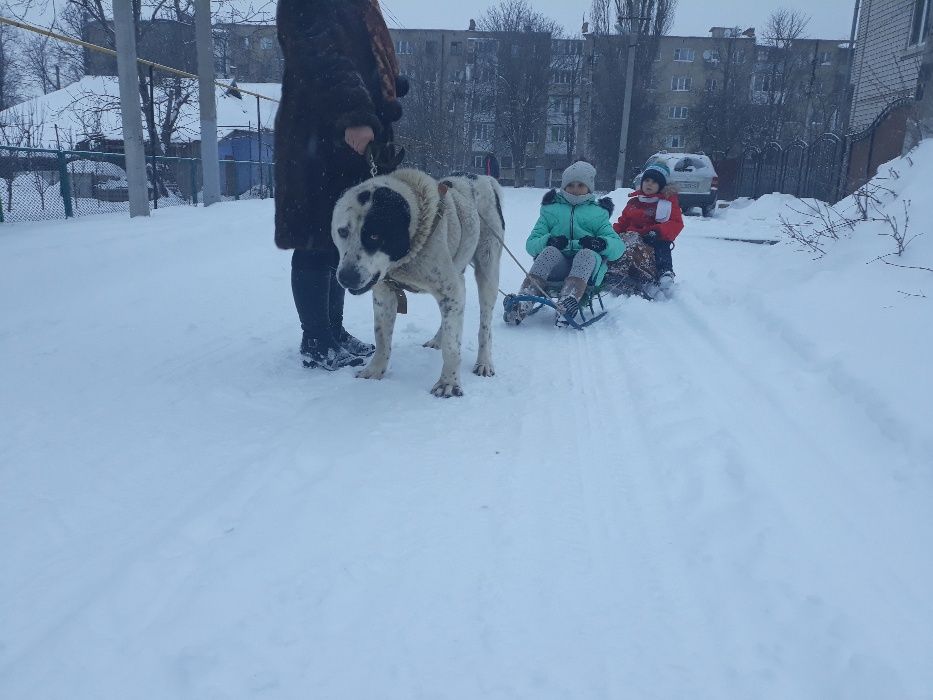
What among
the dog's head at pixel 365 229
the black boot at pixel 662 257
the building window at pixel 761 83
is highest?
the building window at pixel 761 83

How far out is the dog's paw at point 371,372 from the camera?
139 inches

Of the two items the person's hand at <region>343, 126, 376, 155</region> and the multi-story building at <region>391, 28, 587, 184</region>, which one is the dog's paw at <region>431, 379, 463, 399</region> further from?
the multi-story building at <region>391, 28, 587, 184</region>

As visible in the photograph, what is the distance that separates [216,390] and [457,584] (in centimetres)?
189

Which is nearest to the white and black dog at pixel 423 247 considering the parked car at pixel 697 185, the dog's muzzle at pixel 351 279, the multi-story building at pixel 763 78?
the dog's muzzle at pixel 351 279

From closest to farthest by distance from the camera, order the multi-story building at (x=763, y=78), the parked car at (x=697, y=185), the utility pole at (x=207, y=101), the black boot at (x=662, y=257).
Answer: the black boot at (x=662, y=257) < the utility pole at (x=207, y=101) < the parked car at (x=697, y=185) < the multi-story building at (x=763, y=78)

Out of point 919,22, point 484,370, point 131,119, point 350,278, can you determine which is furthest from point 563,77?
point 350,278

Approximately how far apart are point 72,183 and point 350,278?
772 centimetres

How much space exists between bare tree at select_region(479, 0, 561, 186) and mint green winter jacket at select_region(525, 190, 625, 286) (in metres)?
39.0

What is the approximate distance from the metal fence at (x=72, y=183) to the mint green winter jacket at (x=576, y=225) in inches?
172

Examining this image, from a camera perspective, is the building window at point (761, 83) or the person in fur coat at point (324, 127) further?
the building window at point (761, 83)

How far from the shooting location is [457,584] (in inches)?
69.7

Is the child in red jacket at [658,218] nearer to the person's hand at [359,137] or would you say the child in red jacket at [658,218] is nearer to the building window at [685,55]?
the person's hand at [359,137]

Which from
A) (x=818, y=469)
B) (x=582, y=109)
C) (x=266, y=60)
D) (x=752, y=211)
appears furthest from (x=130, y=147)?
(x=582, y=109)

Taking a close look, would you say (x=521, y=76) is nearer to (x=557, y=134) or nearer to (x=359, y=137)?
(x=557, y=134)
